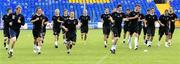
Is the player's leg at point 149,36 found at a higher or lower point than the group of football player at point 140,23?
lower

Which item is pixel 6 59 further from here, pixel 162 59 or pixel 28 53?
pixel 162 59

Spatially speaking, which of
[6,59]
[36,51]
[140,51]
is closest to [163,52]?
[140,51]

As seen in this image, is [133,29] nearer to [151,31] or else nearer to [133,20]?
[133,20]

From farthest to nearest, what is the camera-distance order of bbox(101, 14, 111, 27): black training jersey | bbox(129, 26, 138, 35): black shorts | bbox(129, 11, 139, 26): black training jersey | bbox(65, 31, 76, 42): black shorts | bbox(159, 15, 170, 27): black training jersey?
bbox(101, 14, 111, 27): black training jersey < bbox(159, 15, 170, 27): black training jersey < bbox(129, 26, 138, 35): black shorts < bbox(129, 11, 139, 26): black training jersey < bbox(65, 31, 76, 42): black shorts

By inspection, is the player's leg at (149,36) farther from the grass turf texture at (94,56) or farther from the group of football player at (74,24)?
the grass turf texture at (94,56)

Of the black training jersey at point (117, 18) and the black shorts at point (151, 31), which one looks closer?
the black training jersey at point (117, 18)

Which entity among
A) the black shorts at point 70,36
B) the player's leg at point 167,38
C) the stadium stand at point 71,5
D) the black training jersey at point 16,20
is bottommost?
the stadium stand at point 71,5

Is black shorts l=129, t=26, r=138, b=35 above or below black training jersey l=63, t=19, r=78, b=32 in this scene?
below

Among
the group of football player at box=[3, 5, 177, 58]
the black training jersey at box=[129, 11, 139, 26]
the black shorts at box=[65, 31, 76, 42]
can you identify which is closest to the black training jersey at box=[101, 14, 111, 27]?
the group of football player at box=[3, 5, 177, 58]

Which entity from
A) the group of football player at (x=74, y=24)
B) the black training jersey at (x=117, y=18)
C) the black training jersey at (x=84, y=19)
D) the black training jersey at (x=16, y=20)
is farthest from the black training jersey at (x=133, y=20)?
the black training jersey at (x=16, y=20)

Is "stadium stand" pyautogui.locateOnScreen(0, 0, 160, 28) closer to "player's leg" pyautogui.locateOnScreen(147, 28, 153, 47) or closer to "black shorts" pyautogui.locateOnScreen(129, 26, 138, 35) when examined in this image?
"player's leg" pyautogui.locateOnScreen(147, 28, 153, 47)

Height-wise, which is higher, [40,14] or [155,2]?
[40,14]

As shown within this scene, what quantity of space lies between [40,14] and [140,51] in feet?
15.9

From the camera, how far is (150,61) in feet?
61.6
